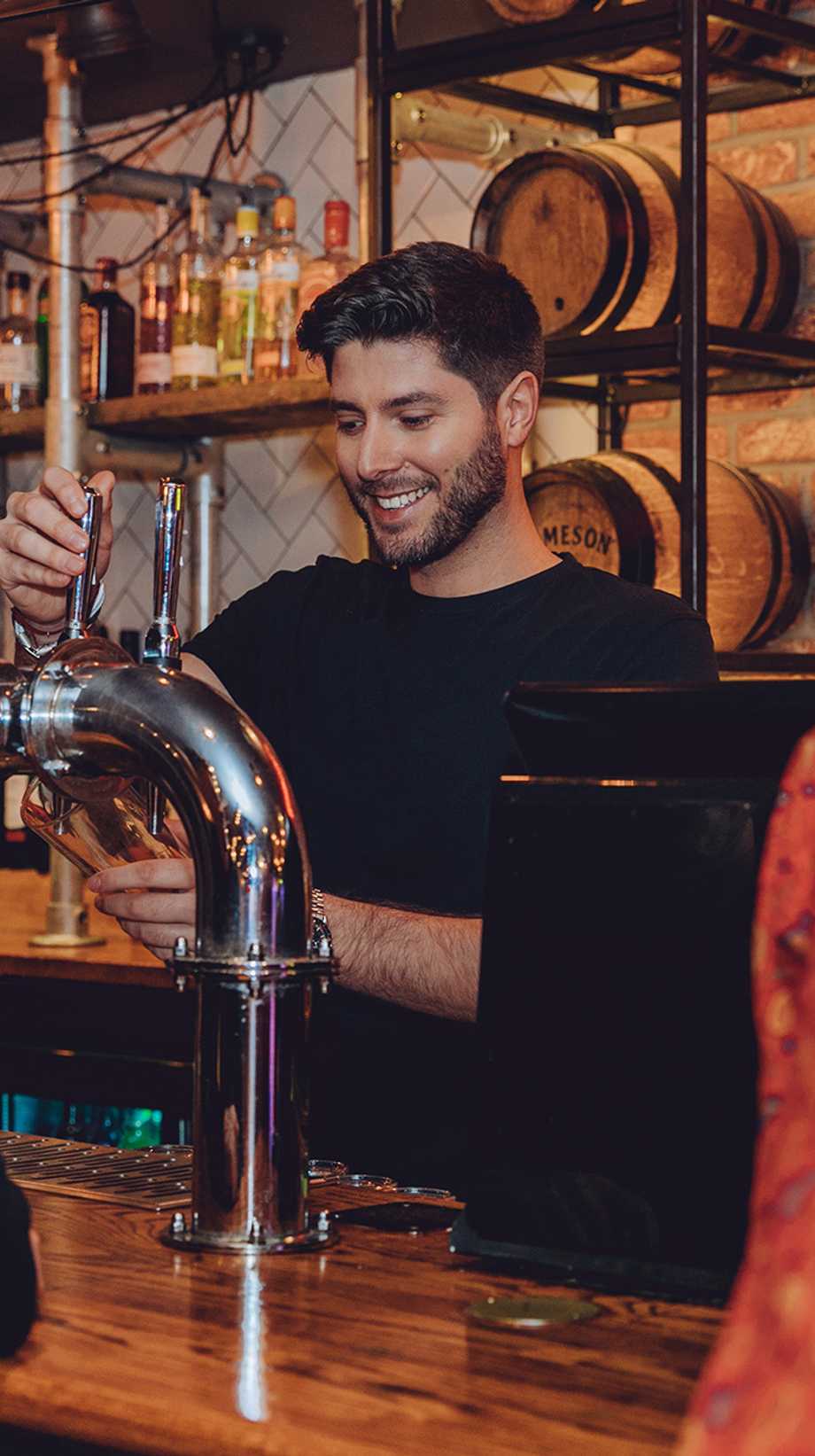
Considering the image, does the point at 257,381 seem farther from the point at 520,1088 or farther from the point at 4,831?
the point at 520,1088

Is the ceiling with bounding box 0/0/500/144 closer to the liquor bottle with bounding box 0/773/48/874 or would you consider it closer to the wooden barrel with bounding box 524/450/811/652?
the wooden barrel with bounding box 524/450/811/652

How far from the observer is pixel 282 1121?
1.25 meters

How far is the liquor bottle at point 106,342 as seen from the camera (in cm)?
365

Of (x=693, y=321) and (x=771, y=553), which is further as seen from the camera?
(x=771, y=553)

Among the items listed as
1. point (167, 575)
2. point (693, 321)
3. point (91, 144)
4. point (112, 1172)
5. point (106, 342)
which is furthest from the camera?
point (106, 342)

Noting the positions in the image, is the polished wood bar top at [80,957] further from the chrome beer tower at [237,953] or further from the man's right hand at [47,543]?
the chrome beer tower at [237,953]

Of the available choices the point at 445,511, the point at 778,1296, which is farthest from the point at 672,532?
the point at 778,1296

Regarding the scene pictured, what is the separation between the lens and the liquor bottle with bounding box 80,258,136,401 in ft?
12.0

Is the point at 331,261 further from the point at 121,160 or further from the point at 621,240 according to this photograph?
the point at 121,160

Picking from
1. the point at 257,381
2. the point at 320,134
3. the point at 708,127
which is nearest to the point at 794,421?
the point at 708,127

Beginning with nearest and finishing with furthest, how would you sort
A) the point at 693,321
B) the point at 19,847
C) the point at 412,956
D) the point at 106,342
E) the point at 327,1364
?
the point at 327,1364, the point at 412,956, the point at 693,321, the point at 106,342, the point at 19,847

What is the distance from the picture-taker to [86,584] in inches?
56.2

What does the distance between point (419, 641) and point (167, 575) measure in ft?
2.84

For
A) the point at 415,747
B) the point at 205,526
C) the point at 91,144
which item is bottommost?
the point at 415,747
